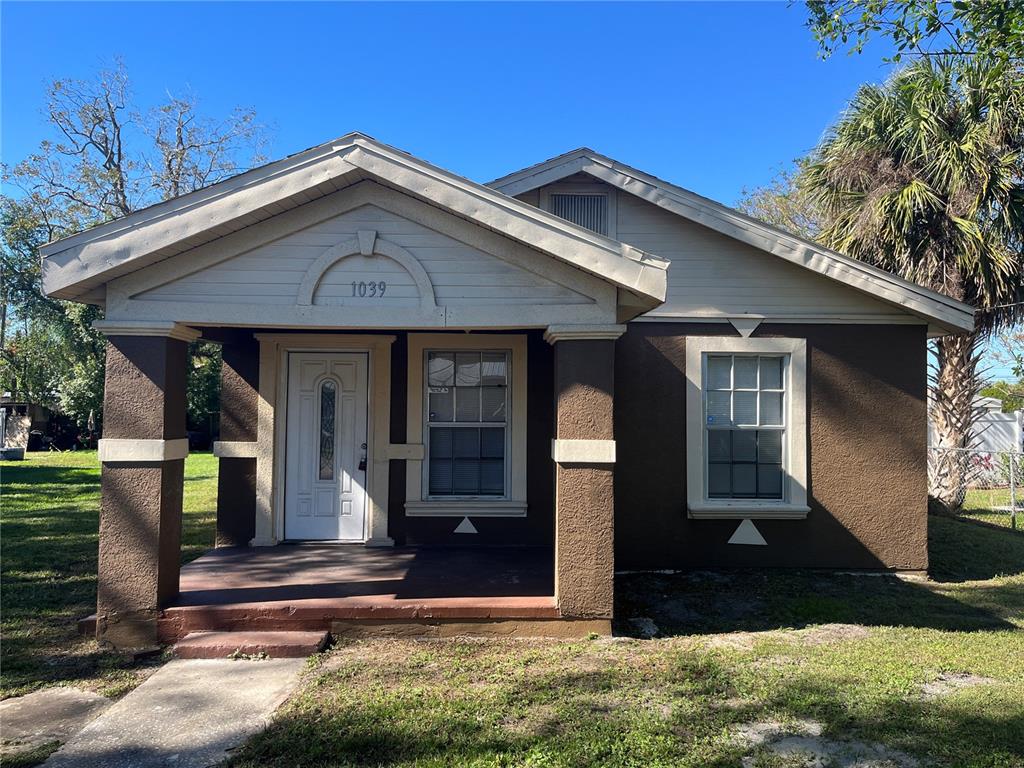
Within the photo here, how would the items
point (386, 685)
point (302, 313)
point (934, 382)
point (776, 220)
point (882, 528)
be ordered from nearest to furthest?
1. point (386, 685)
2. point (302, 313)
3. point (882, 528)
4. point (934, 382)
5. point (776, 220)

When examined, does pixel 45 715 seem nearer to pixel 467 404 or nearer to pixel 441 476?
pixel 441 476

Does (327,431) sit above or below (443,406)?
below

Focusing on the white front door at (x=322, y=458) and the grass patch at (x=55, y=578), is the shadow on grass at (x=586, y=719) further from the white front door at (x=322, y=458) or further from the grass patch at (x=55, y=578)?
the white front door at (x=322, y=458)

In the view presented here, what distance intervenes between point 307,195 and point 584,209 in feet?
12.2

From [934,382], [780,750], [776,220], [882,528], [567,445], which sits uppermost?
[776,220]

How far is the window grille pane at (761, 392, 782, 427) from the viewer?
772 centimetres

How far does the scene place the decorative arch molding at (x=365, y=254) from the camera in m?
5.34

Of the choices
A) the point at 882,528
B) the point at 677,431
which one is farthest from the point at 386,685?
the point at 882,528

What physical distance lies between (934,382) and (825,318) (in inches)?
237

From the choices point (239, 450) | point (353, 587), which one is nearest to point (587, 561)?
point (353, 587)

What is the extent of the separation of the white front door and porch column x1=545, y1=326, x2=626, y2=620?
3113 mm

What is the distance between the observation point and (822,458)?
300 inches

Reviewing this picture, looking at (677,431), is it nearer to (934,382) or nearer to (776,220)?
(934,382)

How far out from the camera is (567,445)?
5375 millimetres
